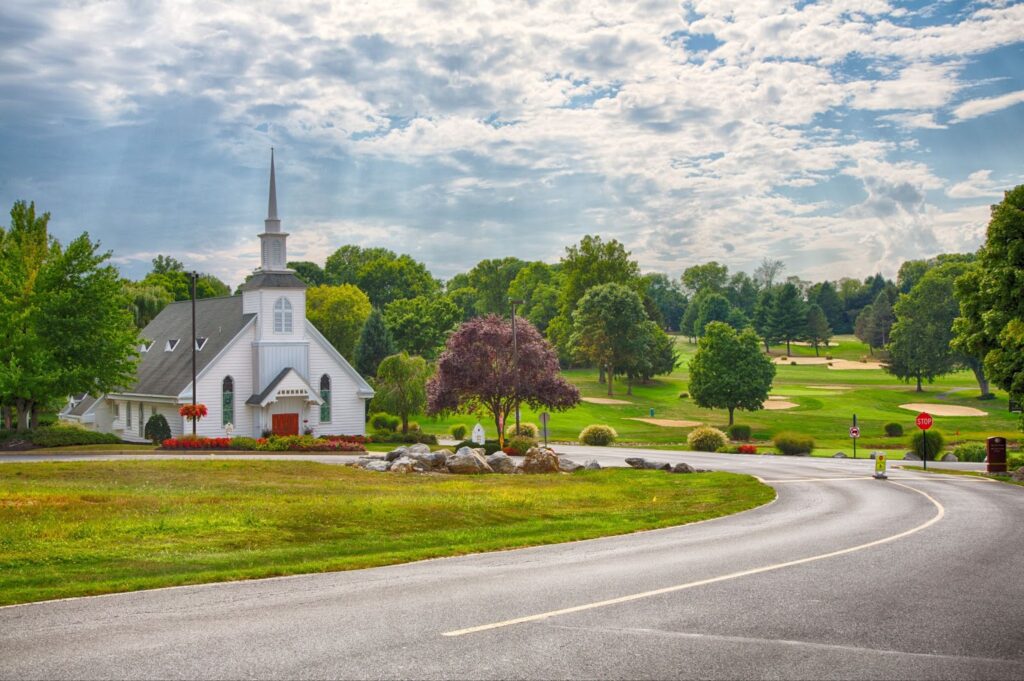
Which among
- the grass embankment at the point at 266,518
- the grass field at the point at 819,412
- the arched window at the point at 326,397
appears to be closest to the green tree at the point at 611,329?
the grass field at the point at 819,412

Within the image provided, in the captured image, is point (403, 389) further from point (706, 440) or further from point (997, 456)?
point (997, 456)

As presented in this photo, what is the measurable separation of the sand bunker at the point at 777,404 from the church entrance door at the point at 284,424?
43.5m

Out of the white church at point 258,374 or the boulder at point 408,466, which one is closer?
the boulder at point 408,466

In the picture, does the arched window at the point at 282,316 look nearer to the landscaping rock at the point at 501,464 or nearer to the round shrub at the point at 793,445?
the landscaping rock at the point at 501,464

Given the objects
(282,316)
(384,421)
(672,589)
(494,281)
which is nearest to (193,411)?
(282,316)

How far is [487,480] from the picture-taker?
32188 millimetres

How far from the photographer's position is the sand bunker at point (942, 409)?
78.7 meters

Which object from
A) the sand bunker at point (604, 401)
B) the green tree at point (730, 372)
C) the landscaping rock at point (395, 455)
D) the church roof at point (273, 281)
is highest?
the church roof at point (273, 281)

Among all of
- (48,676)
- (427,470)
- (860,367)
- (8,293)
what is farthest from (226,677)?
(860,367)

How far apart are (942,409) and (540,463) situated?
58.0m

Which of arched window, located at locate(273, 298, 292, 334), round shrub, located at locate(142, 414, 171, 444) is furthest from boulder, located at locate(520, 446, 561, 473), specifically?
round shrub, located at locate(142, 414, 171, 444)

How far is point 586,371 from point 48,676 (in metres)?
114

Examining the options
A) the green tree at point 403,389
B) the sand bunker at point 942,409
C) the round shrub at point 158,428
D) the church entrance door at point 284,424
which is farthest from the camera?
the sand bunker at point 942,409

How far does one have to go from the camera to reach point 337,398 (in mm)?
59656
